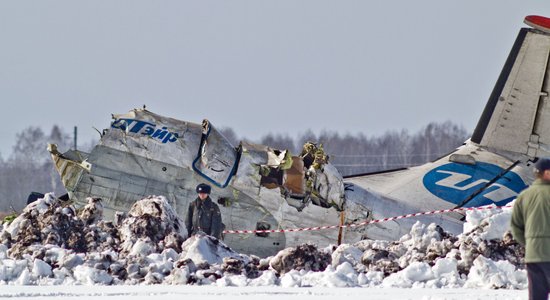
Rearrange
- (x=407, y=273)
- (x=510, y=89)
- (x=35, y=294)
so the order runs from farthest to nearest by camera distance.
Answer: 1. (x=510, y=89)
2. (x=407, y=273)
3. (x=35, y=294)

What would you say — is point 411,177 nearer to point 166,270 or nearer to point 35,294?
point 166,270

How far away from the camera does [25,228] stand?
17.8 meters

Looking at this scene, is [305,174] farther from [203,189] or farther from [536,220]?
[536,220]

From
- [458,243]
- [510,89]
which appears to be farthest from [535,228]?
[510,89]

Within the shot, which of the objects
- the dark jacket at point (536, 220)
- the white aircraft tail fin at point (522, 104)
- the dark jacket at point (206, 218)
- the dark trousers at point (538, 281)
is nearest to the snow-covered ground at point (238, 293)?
the dark trousers at point (538, 281)

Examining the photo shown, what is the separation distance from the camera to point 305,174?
20.8 meters

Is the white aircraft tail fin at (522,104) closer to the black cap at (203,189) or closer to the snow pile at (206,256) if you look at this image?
the snow pile at (206,256)

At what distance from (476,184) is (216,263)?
758 centimetres

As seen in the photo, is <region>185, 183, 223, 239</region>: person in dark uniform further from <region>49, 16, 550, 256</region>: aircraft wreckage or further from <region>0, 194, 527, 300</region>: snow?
<region>49, 16, 550, 256</region>: aircraft wreckage

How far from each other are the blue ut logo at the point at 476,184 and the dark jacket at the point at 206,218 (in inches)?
203

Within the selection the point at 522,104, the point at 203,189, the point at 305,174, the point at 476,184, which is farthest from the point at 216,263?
the point at 522,104

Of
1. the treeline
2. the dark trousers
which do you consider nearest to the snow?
the dark trousers

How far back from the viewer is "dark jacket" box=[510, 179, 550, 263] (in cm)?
1160

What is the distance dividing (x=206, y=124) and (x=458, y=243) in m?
5.57
